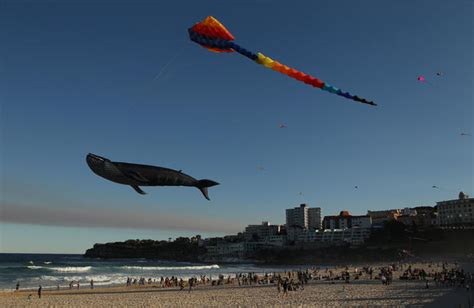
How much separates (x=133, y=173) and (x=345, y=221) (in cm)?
15646

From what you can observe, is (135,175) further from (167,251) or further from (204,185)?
(167,251)

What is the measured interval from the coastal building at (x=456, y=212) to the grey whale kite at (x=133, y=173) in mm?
128749

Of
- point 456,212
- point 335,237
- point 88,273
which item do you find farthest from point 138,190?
point 456,212

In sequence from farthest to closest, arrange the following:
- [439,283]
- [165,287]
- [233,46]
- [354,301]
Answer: [165,287], [439,283], [354,301], [233,46]

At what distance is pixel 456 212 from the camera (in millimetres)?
129875

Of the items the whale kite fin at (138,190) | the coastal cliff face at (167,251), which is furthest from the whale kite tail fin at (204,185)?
the coastal cliff face at (167,251)

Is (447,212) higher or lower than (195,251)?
higher

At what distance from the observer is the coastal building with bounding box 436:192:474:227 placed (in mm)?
126250

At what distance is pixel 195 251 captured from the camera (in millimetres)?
178875

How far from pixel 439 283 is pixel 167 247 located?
539 feet

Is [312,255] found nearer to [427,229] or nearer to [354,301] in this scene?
[427,229]

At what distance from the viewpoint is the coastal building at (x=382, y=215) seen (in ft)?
483

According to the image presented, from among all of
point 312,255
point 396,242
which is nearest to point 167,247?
point 312,255

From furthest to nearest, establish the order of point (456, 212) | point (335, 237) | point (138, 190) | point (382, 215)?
point (382, 215), point (335, 237), point (456, 212), point (138, 190)
